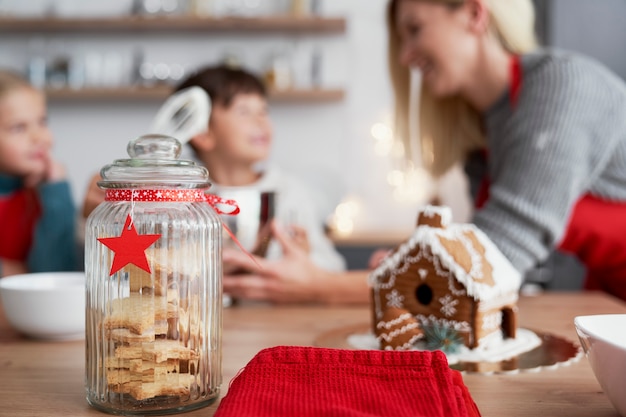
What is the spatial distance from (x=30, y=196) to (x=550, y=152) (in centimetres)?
146

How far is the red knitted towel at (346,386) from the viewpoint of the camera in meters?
0.46

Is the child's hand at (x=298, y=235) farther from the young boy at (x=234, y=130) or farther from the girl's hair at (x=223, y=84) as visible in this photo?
the girl's hair at (x=223, y=84)

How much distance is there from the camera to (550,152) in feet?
3.85

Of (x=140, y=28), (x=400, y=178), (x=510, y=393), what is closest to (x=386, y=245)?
(x=400, y=178)

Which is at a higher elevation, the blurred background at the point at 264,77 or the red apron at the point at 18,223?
the blurred background at the point at 264,77

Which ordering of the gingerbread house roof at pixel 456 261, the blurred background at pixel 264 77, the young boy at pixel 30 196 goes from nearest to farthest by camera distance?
the gingerbread house roof at pixel 456 261, the young boy at pixel 30 196, the blurred background at pixel 264 77

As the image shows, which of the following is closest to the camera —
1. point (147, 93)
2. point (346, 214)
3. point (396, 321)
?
point (396, 321)

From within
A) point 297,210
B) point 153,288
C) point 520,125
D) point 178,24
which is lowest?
point 297,210

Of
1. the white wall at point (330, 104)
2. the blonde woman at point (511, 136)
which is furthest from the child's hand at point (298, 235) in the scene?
the white wall at point (330, 104)

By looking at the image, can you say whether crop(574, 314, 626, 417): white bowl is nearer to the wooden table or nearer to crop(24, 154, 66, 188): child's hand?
the wooden table

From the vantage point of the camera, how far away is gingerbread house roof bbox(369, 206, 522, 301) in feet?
2.36

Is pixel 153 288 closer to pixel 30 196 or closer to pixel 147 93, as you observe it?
pixel 30 196

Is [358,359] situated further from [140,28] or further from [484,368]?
[140,28]

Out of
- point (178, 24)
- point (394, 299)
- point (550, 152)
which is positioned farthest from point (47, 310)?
point (178, 24)
